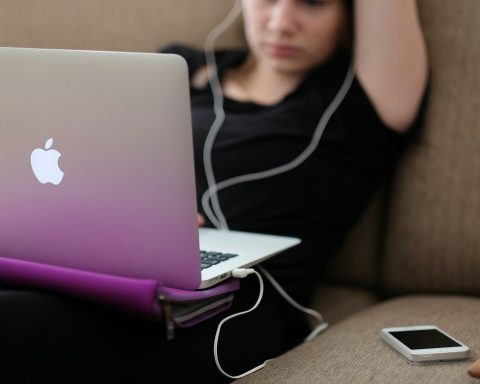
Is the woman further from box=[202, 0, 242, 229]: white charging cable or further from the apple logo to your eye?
the apple logo

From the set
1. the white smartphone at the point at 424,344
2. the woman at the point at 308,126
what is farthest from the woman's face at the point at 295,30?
the white smartphone at the point at 424,344

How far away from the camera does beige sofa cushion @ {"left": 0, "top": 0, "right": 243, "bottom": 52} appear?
1.43 meters

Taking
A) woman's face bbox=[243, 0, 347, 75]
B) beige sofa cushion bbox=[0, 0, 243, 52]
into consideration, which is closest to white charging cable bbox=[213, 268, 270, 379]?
woman's face bbox=[243, 0, 347, 75]

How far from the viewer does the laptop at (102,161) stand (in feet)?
2.35

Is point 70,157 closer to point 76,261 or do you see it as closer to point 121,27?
point 76,261

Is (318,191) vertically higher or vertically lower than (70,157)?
lower

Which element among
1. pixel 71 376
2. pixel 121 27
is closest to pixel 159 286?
pixel 71 376

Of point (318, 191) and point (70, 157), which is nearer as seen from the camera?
point (70, 157)

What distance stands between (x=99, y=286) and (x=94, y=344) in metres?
0.08

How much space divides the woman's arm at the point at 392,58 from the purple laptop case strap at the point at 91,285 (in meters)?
0.66

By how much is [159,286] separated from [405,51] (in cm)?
69

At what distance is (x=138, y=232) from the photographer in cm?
76

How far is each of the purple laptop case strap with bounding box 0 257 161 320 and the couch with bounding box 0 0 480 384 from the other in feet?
0.96

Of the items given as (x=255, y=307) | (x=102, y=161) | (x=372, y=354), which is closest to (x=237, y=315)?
(x=255, y=307)
